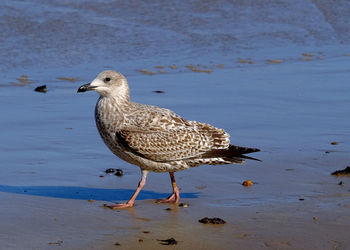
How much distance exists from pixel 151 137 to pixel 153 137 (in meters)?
0.02

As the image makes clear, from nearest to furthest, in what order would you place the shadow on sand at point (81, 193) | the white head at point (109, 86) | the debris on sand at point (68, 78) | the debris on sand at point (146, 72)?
the shadow on sand at point (81, 193) < the white head at point (109, 86) < the debris on sand at point (68, 78) < the debris on sand at point (146, 72)

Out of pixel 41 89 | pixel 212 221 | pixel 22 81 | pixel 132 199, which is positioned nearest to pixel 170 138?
pixel 132 199

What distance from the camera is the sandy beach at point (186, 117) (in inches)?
254

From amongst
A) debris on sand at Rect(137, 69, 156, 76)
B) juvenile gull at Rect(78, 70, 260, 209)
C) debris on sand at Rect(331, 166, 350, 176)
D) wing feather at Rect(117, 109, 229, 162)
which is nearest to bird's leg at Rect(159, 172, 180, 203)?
juvenile gull at Rect(78, 70, 260, 209)

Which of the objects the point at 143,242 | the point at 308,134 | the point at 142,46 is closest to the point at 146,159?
the point at 143,242

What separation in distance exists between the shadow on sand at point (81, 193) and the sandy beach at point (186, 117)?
0.8 inches

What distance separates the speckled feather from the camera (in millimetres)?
7434

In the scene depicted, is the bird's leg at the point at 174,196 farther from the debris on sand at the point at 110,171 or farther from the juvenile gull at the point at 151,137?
the debris on sand at the point at 110,171

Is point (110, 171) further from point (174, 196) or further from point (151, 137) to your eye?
point (174, 196)

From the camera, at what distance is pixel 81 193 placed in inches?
294

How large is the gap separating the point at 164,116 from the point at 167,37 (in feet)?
26.7

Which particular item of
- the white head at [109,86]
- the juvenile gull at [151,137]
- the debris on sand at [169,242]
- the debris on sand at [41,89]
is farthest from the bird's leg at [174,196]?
the debris on sand at [41,89]

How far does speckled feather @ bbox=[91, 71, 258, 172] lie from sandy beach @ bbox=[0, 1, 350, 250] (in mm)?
333

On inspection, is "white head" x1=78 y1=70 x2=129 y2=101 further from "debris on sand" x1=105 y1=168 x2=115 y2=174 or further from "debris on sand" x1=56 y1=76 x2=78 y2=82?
"debris on sand" x1=56 y1=76 x2=78 y2=82
